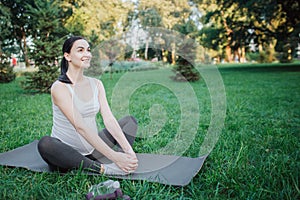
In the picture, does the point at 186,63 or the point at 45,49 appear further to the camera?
the point at 186,63

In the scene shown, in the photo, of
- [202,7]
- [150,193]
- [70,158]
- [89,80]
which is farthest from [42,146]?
[202,7]

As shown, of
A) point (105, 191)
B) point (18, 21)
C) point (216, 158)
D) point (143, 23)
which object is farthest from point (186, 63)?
point (143, 23)

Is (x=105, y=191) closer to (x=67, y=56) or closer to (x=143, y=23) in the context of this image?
(x=67, y=56)

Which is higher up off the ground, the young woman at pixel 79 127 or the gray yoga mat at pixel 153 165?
the young woman at pixel 79 127

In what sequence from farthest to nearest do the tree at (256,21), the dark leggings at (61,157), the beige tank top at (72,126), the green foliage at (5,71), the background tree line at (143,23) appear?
the tree at (256,21), the green foliage at (5,71), the background tree line at (143,23), the beige tank top at (72,126), the dark leggings at (61,157)

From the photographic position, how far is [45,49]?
5.93 m

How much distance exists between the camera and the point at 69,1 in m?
16.8


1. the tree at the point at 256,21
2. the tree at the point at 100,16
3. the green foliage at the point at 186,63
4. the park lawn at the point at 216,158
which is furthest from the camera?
the tree at the point at 100,16

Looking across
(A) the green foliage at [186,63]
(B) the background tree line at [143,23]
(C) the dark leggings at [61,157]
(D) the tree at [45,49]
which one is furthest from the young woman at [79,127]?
(A) the green foliage at [186,63]

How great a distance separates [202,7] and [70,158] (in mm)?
21469

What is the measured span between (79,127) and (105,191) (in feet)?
1.39

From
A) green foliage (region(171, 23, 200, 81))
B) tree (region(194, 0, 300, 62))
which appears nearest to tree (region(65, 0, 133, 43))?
tree (region(194, 0, 300, 62))

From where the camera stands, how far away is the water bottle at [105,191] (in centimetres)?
131

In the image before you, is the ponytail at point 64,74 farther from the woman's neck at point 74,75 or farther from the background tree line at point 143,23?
the background tree line at point 143,23
